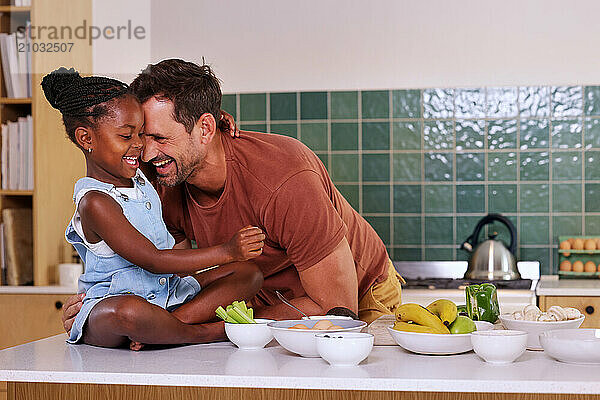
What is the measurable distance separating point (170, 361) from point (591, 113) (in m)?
2.93

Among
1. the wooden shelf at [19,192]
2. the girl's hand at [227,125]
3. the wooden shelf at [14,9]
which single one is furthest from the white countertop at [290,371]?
the wooden shelf at [14,9]

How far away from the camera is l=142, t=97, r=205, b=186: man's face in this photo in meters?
1.74

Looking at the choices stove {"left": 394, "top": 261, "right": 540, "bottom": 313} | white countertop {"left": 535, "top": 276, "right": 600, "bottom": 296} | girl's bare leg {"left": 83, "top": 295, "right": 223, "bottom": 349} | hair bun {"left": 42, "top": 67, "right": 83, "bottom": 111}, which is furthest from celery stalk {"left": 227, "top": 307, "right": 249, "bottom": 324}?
white countertop {"left": 535, "top": 276, "right": 600, "bottom": 296}

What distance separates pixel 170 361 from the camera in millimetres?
1516

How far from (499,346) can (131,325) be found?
28.1 inches

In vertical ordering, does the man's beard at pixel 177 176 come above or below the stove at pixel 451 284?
above

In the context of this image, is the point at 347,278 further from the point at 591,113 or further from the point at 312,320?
the point at 591,113

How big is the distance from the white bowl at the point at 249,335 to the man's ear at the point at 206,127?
0.45 m

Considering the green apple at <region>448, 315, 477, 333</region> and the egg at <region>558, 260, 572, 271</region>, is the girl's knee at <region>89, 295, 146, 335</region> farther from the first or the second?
Answer: the egg at <region>558, 260, 572, 271</region>

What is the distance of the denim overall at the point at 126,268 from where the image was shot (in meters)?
1.65

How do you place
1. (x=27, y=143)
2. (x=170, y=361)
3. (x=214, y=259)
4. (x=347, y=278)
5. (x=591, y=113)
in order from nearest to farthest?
(x=170, y=361), (x=214, y=259), (x=347, y=278), (x=27, y=143), (x=591, y=113)

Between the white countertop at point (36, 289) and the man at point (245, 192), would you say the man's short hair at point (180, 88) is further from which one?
the white countertop at point (36, 289)

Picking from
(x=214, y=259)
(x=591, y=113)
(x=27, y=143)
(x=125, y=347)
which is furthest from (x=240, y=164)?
(x=591, y=113)

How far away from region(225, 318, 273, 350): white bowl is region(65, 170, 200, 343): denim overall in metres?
0.18
